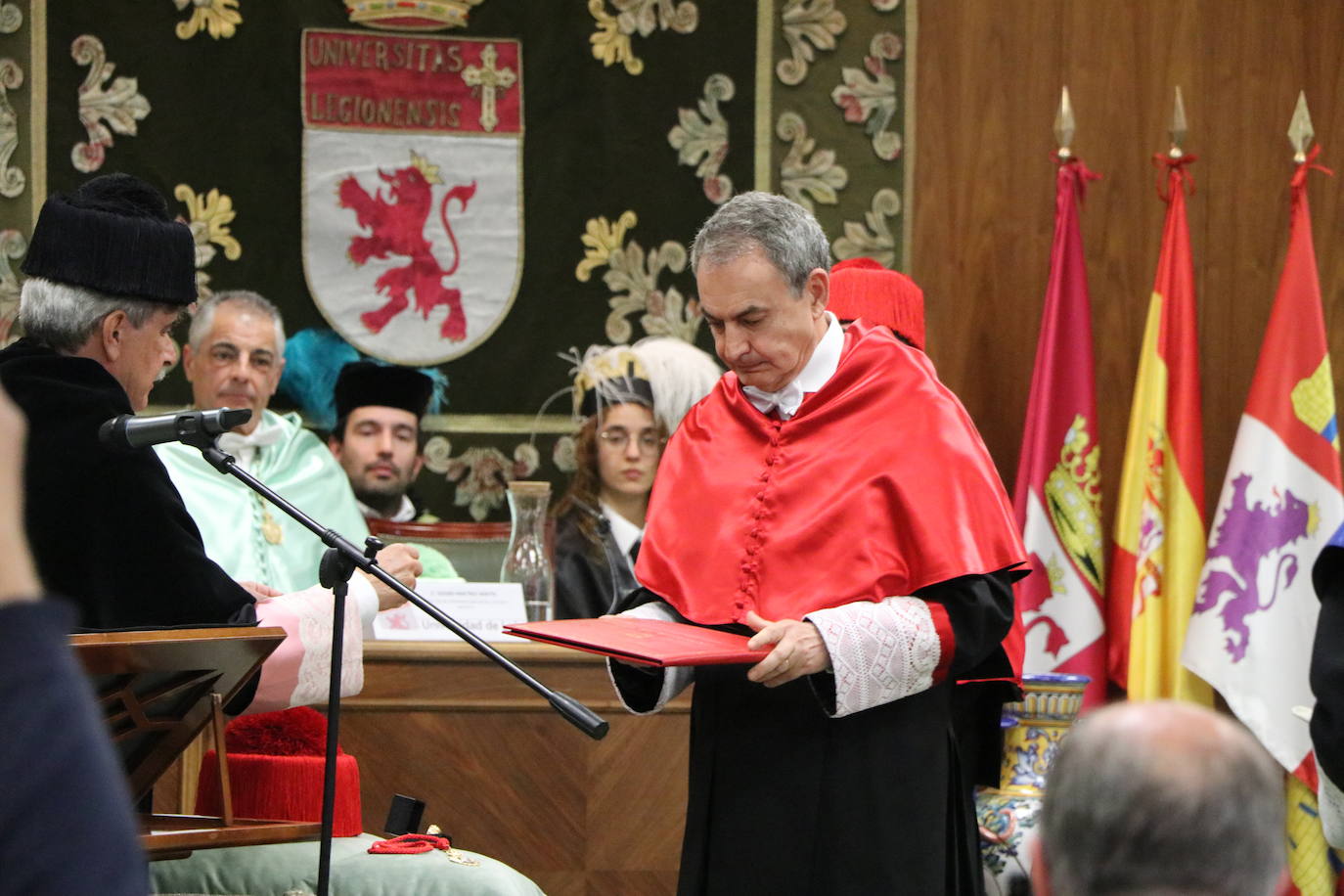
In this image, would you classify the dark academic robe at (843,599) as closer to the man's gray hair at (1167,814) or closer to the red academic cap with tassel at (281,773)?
the red academic cap with tassel at (281,773)

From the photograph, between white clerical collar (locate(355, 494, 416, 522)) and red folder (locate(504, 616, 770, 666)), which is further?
white clerical collar (locate(355, 494, 416, 522))

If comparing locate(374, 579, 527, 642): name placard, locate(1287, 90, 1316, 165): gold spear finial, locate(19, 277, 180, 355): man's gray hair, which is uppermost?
locate(1287, 90, 1316, 165): gold spear finial

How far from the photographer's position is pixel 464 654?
452 centimetres

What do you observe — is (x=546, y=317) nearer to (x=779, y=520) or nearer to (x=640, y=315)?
(x=640, y=315)

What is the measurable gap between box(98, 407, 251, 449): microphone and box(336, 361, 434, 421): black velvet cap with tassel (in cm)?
331

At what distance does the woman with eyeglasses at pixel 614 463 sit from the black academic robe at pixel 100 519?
2.58 metres

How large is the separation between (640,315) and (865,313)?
1777 millimetres

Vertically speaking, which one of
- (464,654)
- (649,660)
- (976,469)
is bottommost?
(464,654)

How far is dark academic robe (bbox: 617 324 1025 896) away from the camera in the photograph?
276 centimetres

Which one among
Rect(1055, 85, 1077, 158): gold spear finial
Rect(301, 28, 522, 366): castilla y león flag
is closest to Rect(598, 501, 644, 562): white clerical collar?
Rect(301, 28, 522, 366): castilla y león flag

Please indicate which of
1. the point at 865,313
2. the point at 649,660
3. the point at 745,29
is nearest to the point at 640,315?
the point at 745,29

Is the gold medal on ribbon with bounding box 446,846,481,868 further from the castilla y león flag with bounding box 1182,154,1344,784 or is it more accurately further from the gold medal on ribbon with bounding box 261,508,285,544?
the castilla y león flag with bounding box 1182,154,1344,784

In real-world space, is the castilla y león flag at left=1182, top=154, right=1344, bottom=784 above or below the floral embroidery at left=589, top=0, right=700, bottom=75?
below

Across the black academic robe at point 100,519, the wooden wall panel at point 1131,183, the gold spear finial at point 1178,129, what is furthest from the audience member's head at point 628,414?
the black academic robe at point 100,519
